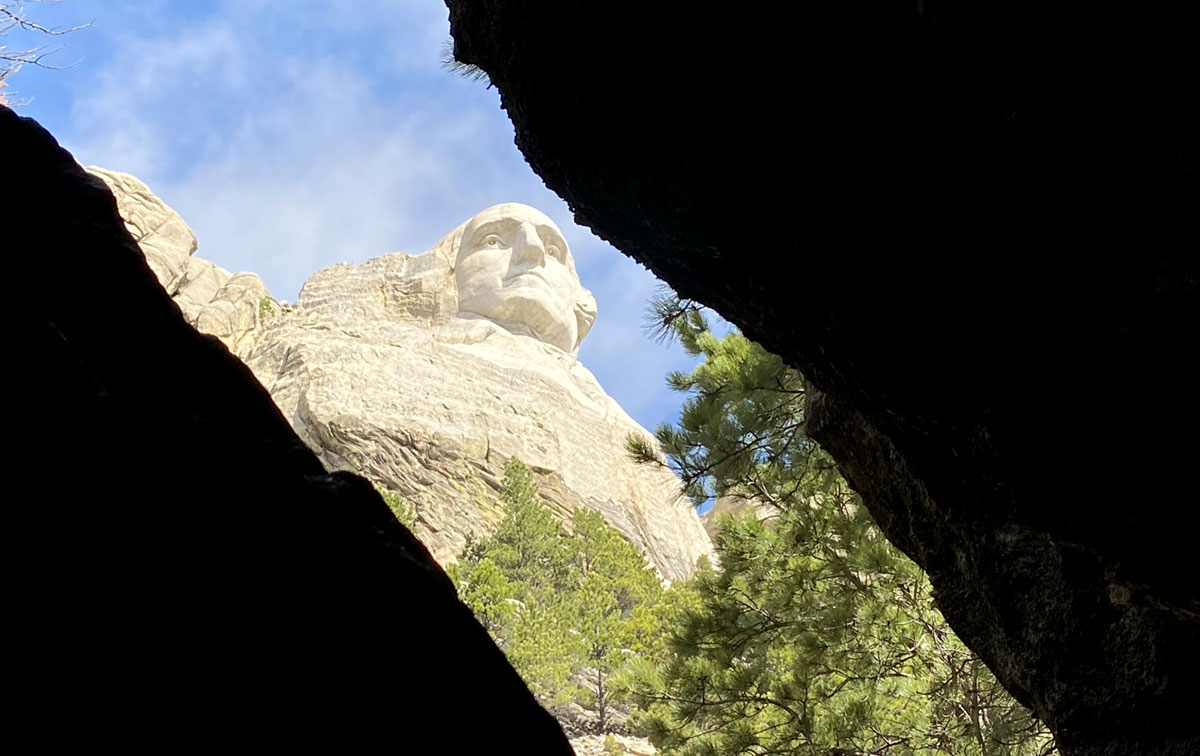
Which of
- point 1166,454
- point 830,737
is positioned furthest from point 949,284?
point 830,737

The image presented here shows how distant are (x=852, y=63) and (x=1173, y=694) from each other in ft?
6.29

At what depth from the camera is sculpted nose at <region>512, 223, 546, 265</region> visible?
32625mm

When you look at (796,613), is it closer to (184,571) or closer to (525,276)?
(184,571)

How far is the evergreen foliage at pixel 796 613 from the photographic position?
588 centimetres

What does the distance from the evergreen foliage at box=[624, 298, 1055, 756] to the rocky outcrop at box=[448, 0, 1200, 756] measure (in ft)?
9.35

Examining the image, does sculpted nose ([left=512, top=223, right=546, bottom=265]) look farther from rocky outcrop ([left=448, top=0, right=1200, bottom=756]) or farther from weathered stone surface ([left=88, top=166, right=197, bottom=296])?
rocky outcrop ([left=448, top=0, right=1200, bottom=756])

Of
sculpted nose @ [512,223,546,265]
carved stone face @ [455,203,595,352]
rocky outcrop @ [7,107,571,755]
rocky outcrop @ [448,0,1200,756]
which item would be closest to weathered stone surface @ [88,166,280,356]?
carved stone face @ [455,203,595,352]

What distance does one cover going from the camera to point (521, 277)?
32.6 m

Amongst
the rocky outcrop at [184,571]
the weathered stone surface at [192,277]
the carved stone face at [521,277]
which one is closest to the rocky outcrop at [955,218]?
the rocky outcrop at [184,571]

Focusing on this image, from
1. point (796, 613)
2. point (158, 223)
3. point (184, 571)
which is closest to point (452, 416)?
point (158, 223)

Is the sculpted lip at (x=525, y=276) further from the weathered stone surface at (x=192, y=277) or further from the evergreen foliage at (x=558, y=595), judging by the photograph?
the evergreen foliage at (x=558, y=595)

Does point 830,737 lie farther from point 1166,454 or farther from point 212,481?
point 212,481

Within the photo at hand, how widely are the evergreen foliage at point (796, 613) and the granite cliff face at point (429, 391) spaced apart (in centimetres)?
1602

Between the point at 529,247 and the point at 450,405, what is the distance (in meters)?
7.63
